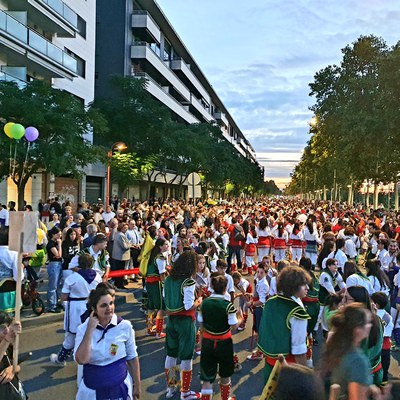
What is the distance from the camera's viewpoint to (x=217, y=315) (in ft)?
16.8

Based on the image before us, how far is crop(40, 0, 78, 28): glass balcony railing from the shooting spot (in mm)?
26556

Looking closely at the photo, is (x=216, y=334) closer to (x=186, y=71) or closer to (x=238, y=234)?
(x=238, y=234)

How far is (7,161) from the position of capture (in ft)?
58.3

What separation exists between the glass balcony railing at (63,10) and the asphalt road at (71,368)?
22.2 metres

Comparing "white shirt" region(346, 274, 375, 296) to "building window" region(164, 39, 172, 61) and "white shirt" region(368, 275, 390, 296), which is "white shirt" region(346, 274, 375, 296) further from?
"building window" region(164, 39, 172, 61)

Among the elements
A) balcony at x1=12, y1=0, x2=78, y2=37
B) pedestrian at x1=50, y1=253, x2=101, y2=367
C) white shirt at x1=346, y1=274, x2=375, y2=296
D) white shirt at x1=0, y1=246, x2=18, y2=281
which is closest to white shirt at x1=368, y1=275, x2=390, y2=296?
white shirt at x1=346, y1=274, x2=375, y2=296

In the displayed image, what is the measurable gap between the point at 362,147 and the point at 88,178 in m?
19.8

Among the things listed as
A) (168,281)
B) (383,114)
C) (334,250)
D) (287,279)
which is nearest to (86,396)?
(287,279)

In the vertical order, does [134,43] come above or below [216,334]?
above

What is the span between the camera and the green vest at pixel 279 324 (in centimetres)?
420

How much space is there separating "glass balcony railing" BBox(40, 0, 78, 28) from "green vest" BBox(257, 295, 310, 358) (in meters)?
25.8

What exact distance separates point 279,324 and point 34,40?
24.5 m

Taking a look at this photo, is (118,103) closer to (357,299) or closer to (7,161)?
(7,161)

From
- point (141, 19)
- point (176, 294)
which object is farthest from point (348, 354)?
point (141, 19)
